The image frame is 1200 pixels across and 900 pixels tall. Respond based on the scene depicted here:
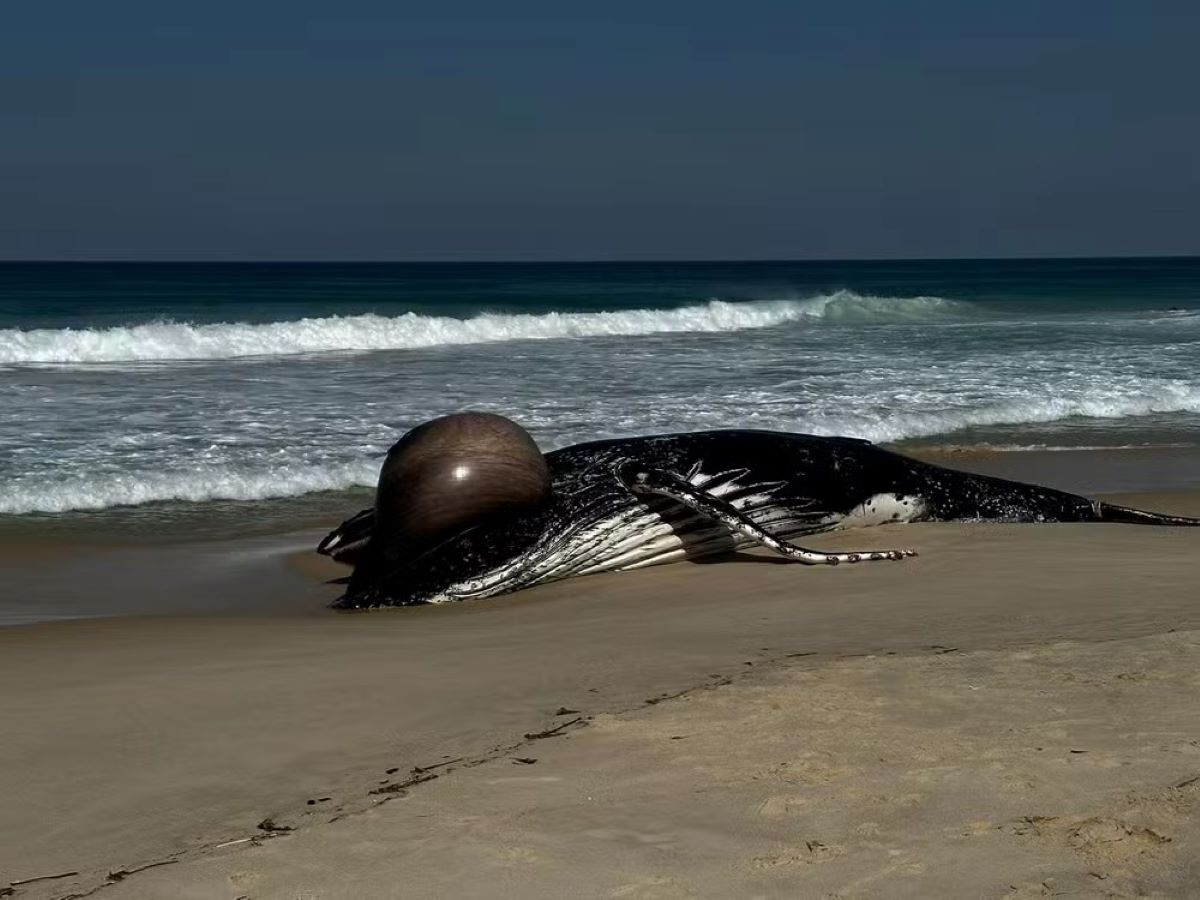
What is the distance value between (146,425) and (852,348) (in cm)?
1384

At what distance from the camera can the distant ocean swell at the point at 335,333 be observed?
83.7 ft

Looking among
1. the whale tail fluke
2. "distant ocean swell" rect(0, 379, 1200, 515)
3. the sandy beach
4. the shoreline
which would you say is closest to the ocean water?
"distant ocean swell" rect(0, 379, 1200, 515)

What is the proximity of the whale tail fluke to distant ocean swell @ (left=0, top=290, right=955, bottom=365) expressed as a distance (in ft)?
59.9

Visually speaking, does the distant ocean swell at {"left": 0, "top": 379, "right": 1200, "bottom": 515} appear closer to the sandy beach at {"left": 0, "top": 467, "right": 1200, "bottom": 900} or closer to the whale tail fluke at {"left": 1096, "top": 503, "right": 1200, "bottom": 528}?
the sandy beach at {"left": 0, "top": 467, "right": 1200, "bottom": 900}

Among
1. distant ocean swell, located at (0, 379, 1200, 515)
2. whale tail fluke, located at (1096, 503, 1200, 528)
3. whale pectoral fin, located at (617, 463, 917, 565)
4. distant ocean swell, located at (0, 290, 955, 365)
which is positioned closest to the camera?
whale pectoral fin, located at (617, 463, 917, 565)

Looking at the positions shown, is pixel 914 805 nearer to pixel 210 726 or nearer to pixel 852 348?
pixel 210 726

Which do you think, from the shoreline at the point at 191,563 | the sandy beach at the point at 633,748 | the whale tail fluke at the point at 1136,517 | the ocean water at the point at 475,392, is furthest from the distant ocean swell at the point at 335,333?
the sandy beach at the point at 633,748

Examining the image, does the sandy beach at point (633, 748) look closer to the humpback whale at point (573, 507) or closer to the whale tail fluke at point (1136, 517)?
the humpback whale at point (573, 507)

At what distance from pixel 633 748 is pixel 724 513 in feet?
11.8

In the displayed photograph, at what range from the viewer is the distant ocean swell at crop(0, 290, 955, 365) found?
2550 centimetres

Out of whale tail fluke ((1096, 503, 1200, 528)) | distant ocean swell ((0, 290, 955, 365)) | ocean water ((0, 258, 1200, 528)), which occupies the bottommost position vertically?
whale tail fluke ((1096, 503, 1200, 528))

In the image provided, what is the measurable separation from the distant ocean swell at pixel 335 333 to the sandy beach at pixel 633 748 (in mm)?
19273

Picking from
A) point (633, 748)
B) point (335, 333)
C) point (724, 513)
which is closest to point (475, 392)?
point (724, 513)

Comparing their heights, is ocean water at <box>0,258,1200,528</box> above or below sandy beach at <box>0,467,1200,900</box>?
above
